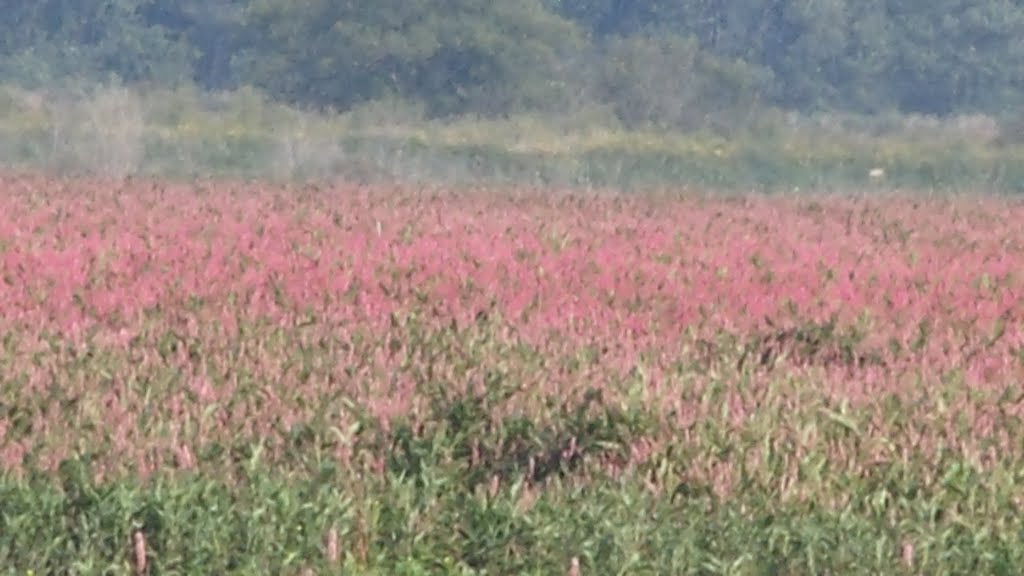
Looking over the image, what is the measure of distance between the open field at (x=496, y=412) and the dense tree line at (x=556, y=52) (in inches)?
1420

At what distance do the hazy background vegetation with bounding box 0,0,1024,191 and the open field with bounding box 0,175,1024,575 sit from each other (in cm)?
1517

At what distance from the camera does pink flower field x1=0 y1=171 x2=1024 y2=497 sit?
7.62 m

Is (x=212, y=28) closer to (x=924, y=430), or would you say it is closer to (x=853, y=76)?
(x=853, y=76)

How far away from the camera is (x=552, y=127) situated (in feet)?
139

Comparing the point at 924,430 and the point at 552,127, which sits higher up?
the point at 924,430

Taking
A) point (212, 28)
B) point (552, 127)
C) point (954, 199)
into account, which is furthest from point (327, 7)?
point (954, 199)

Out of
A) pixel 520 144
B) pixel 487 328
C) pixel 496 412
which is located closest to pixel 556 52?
pixel 520 144

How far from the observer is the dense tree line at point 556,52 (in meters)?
54.5

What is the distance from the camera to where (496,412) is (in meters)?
7.89

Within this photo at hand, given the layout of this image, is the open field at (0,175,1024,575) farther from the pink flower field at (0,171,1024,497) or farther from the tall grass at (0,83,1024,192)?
the tall grass at (0,83,1024,192)

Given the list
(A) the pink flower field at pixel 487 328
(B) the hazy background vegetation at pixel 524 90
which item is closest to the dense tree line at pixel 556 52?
(B) the hazy background vegetation at pixel 524 90

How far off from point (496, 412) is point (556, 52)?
167ft

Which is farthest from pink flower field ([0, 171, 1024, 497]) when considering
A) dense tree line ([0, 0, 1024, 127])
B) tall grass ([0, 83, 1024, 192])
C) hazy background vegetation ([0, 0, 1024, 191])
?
dense tree line ([0, 0, 1024, 127])

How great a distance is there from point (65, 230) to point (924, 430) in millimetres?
7905
